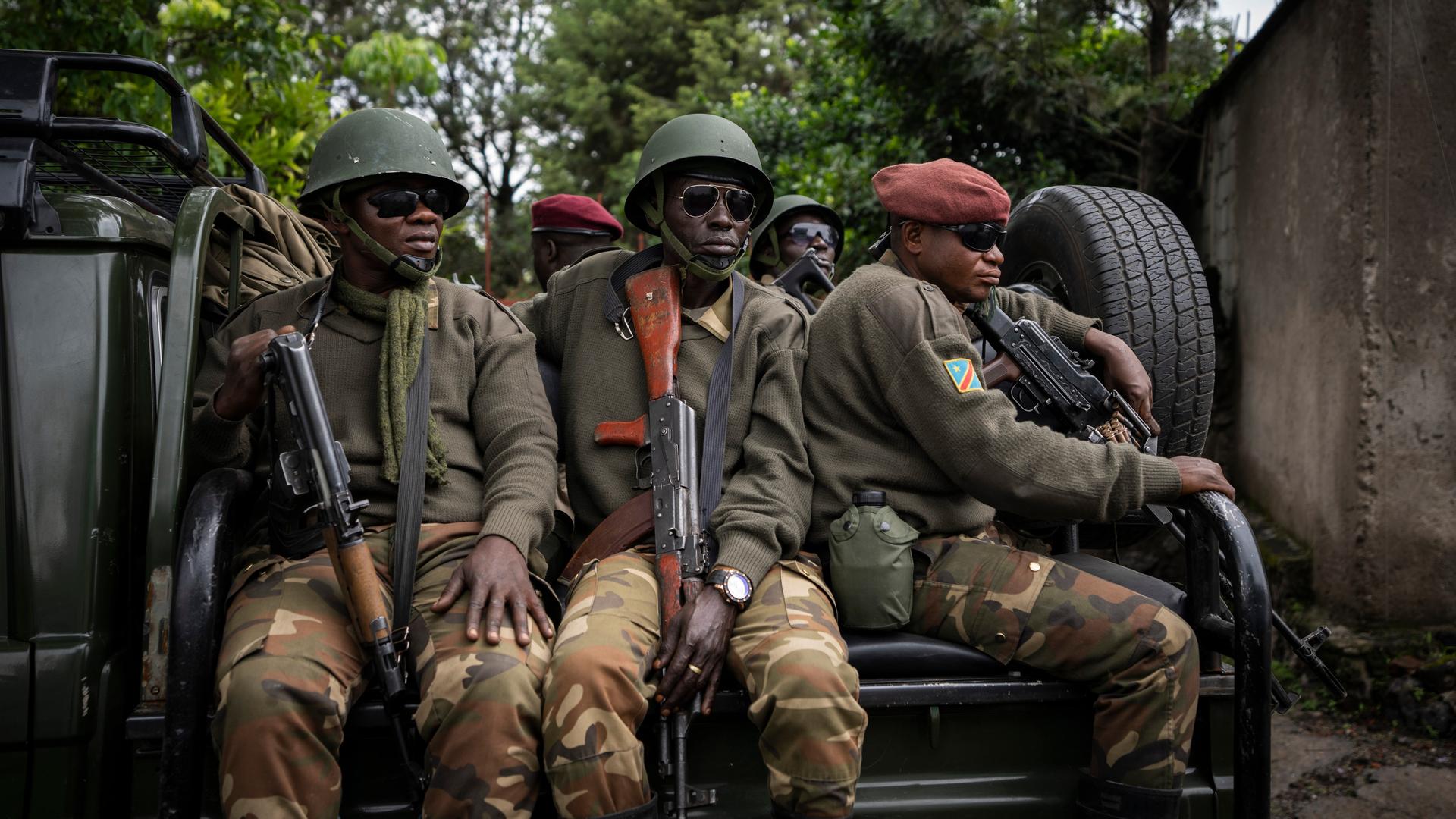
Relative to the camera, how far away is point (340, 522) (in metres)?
2.48

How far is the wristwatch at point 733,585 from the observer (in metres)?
2.71

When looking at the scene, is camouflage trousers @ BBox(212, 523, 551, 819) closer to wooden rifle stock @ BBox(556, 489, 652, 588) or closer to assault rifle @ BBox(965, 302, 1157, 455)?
wooden rifle stock @ BBox(556, 489, 652, 588)

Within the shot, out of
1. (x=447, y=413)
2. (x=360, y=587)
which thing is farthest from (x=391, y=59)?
(x=360, y=587)

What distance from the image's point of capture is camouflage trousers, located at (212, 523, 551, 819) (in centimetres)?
232

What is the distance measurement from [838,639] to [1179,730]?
0.84 meters

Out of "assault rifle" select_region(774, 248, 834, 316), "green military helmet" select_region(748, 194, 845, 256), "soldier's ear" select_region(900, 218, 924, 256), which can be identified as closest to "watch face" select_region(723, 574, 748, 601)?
"soldier's ear" select_region(900, 218, 924, 256)

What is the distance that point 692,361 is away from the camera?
3229 mm

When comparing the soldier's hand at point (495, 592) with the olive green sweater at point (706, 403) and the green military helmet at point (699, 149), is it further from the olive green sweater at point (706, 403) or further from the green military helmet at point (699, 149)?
the green military helmet at point (699, 149)

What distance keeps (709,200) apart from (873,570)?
3.75 ft

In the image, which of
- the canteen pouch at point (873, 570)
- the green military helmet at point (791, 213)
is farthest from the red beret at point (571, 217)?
the canteen pouch at point (873, 570)

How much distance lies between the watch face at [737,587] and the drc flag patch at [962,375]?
28.9 inches

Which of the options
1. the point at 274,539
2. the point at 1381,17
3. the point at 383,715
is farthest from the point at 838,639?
the point at 1381,17

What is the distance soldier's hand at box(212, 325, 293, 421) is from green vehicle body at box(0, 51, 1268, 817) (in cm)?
10

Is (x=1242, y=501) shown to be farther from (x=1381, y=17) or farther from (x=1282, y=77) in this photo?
(x=1381, y=17)
